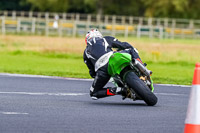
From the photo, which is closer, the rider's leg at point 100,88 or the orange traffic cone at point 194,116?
the orange traffic cone at point 194,116

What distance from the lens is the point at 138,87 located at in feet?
35.7

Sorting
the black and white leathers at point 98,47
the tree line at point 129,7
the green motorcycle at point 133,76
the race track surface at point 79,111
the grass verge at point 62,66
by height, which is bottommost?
the tree line at point 129,7

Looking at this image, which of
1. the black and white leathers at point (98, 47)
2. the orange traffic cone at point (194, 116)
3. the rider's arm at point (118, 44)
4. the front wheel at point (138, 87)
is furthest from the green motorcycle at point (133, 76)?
the orange traffic cone at point (194, 116)

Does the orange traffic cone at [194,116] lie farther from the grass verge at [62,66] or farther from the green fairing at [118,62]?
the grass verge at [62,66]

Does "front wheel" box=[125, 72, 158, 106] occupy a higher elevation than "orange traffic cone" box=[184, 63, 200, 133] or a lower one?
lower

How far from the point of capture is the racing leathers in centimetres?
1160

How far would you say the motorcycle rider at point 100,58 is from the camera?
1159cm

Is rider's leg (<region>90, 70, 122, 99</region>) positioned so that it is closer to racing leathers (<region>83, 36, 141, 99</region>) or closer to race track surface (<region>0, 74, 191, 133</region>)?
racing leathers (<region>83, 36, 141, 99</region>)

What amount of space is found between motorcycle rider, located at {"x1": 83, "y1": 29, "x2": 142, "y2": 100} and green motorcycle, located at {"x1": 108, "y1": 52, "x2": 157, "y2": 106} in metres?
0.21

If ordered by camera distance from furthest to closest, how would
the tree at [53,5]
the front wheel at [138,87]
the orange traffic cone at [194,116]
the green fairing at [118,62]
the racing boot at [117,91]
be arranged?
the tree at [53,5] < the racing boot at [117,91] < the green fairing at [118,62] < the front wheel at [138,87] < the orange traffic cone at [194,116]

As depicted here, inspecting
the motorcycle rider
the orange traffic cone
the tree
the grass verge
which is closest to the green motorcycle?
the motorcycle rider

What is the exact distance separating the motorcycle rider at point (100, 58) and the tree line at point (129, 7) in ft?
197

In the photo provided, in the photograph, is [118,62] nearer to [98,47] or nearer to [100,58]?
[100,58]

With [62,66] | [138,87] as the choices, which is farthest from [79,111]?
[62,66]
